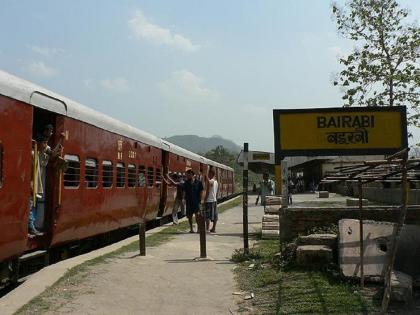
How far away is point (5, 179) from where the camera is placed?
7.04 metres

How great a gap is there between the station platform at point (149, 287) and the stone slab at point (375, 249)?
1689 mm

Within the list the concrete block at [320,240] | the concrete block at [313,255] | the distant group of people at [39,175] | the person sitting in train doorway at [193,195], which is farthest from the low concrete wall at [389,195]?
the distant group of people at [39,175]

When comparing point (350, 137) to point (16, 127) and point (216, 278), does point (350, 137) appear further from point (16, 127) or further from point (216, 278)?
point (16, 127)

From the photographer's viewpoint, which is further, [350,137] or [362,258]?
[350,137]

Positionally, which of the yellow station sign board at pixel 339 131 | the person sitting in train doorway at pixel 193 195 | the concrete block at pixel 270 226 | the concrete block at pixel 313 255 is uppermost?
the yellow station sign board at pixel 339 131

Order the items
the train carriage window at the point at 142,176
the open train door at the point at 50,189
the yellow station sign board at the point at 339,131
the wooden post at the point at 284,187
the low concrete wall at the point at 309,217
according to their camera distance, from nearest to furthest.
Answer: the open train door at the point at 50,189 → the low concrete wall at the point at 309,217 → the wooden post at the point at 284,187 → the yellow station sign board at the point at 339,131 → the train carriage window at the point at 142,176

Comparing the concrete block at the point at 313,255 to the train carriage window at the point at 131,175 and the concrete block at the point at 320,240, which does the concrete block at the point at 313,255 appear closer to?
the concrete block at the point at 320,240

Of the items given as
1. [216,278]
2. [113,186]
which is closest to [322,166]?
[113,186]

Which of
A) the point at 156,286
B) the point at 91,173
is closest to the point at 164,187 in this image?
the point at 91,173

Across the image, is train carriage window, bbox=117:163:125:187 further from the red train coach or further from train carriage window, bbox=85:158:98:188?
train carriage window, bbox=85:158:98:188

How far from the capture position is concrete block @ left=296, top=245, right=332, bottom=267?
8.42 m

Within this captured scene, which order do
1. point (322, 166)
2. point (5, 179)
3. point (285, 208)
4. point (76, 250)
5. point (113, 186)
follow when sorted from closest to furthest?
point (5, 179) → point (285, 208) → point (76, 250) → point (113, 186) → point (322, 166)

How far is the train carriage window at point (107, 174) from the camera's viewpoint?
11.4 m

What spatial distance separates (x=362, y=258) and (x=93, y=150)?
5.60 metres
